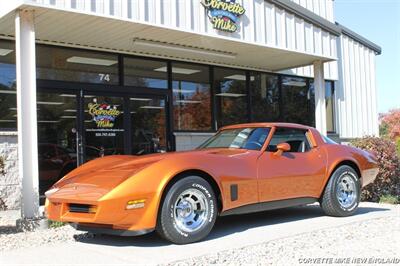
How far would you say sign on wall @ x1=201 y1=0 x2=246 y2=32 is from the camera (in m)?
9.70

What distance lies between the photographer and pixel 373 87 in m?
17.6

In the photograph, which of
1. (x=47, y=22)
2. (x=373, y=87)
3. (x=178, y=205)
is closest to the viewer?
(x=178, y=205)

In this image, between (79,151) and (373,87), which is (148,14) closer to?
(79,151)

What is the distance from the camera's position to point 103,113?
10.5 metres

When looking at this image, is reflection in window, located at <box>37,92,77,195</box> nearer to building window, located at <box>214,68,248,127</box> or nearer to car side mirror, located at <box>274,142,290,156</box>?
building window, located at <box>214,68,248,127</box>

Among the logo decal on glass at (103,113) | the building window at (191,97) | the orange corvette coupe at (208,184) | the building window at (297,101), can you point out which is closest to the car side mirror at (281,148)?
the orange corvette coupe at (208,184)

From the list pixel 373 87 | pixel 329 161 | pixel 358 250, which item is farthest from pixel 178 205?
pixel 373 87

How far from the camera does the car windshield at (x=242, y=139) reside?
6.84 m

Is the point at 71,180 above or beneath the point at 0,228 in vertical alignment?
above

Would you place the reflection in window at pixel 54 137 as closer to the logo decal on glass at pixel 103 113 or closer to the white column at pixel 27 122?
the logo decal on glass at pixel 103 113

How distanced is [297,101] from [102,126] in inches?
269

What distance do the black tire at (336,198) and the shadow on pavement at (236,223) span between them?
1.18ft

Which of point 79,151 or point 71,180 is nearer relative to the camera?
point 71,180

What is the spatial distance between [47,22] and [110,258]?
4765 mm
